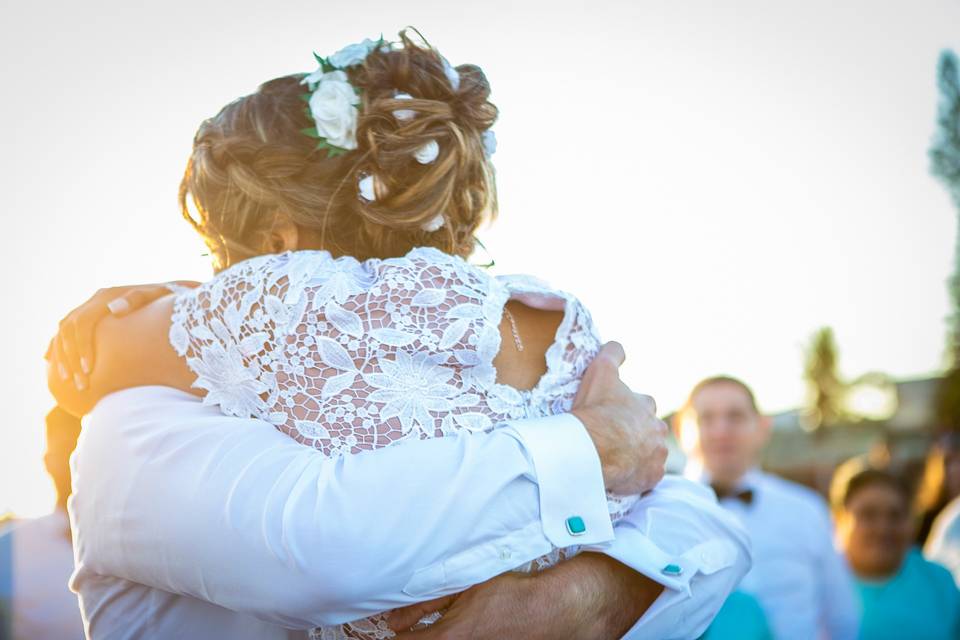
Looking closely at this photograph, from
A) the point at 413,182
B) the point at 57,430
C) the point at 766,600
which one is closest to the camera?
the point at 413,182

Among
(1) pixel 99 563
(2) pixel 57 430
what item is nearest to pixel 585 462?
(1) pixel 99 563

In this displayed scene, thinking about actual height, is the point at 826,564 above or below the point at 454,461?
below

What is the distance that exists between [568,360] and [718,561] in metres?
0.56

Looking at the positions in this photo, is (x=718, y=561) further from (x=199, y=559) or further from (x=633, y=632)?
(x=199, y=559)

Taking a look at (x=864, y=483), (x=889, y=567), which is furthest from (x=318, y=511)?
(x=864, y=483)

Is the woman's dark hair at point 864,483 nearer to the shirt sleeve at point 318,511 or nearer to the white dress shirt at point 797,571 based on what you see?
the white dress shirt at point 797,571

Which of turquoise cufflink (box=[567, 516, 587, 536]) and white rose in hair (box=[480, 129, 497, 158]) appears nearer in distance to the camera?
turquoise cufflink (box=[567, 516, 587, 536])

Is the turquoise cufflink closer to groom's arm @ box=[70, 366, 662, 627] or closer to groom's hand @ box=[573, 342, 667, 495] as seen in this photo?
groom's arm @ box=[70, 366, 662, 627]

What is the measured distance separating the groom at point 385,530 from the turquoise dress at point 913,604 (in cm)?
412

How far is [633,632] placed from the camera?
1.81 m

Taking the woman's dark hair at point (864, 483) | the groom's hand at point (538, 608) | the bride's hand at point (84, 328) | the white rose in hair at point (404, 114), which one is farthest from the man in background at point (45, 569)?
the woman's dark hair at point (864, 483)

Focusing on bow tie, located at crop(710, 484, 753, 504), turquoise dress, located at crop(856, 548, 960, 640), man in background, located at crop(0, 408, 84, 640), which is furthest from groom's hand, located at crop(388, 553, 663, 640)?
turquoise dress, located at crop(856, 548, 960, 640)

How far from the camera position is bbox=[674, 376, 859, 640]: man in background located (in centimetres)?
520

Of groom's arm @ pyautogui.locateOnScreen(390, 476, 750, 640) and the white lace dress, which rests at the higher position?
the white lace dress
